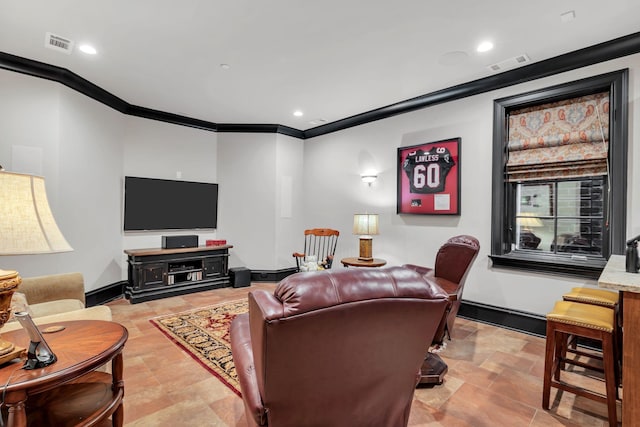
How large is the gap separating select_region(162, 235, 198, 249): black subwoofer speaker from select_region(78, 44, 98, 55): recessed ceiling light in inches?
99.8

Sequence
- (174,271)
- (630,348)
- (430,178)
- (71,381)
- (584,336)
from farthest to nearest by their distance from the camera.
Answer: (174,271), (430,178), (584,336), (630,348), (71,381)

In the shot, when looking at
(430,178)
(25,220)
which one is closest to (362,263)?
(430,178)

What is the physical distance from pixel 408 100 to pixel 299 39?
6.60 ft

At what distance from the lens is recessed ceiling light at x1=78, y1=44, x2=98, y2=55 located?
3.00m

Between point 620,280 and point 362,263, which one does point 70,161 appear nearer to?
point 362,263

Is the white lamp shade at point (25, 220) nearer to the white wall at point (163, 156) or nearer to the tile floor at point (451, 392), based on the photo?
the tile floor at point (451, 392)

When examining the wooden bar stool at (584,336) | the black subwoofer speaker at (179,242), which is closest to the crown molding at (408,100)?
the black subwoofer speaker at (179,242)

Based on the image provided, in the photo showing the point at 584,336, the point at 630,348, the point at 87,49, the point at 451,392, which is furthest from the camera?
the point at 87,49

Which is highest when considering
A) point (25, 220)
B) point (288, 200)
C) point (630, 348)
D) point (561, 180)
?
point (561, 180)

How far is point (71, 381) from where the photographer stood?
1.44m

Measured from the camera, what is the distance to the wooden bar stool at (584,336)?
183 cm

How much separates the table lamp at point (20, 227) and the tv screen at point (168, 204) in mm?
3677

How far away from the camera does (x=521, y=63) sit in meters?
3.23

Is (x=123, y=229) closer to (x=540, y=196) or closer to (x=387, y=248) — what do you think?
(x=387, y=248)
